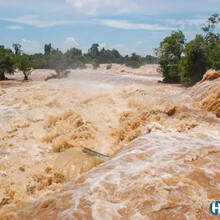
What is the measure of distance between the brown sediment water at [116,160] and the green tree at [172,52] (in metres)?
13.7

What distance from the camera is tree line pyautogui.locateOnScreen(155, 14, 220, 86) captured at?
21.2m

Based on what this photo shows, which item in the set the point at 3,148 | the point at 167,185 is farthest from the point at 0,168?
the point at 167,185

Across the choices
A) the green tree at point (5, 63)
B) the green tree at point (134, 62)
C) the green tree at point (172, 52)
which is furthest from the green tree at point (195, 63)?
the green tree at point (134, 62)

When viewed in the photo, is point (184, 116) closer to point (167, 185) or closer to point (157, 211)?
point (167, 185)

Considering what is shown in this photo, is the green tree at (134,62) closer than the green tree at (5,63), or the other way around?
the green tree at (5,63)

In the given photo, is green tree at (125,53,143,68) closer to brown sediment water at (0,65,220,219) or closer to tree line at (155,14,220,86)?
tree line at (155,14,220,86)

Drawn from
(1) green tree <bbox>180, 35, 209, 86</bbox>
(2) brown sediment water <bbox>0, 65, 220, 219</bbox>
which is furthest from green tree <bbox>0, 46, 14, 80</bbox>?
(2) brown sediment water <bbox>0, 65, 220, 219</bbox>

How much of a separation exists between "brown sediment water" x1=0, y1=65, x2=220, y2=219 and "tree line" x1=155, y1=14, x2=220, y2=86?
7980 millimetres

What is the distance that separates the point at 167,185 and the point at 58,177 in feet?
9.67

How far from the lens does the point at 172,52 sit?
2759 cm

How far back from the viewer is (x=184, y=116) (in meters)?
9.67

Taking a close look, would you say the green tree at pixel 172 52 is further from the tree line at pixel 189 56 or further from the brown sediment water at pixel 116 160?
the brown sediment water at pixel 116 160

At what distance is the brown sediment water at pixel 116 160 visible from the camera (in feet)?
15.7

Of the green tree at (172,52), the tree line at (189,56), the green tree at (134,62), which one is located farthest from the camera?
the green tree at (134,62)
